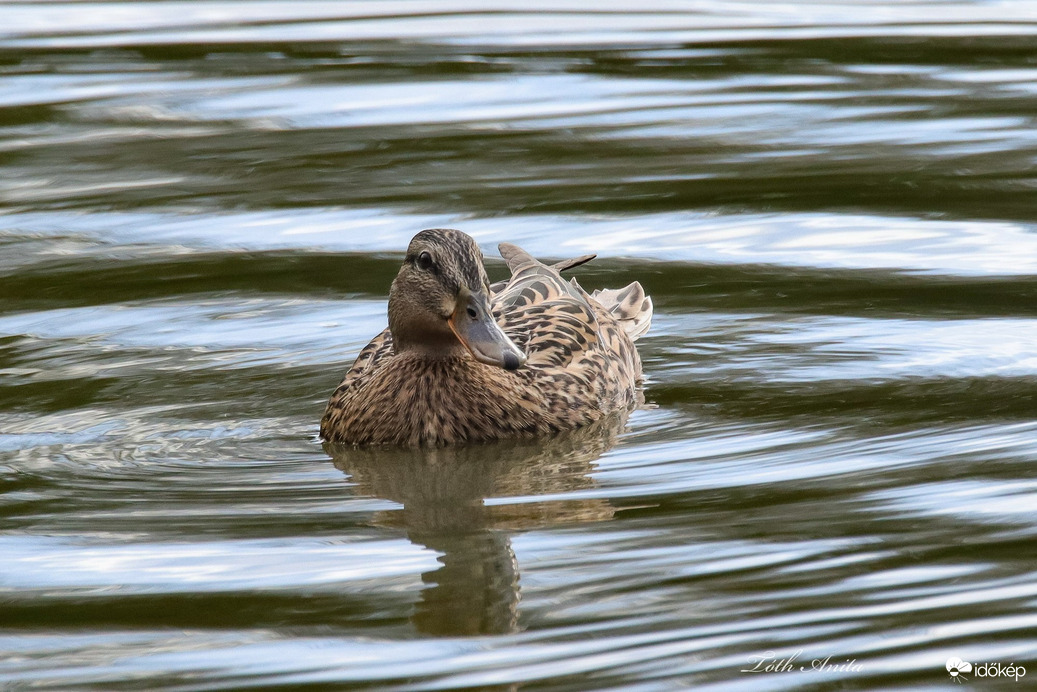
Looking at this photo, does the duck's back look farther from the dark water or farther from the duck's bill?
the duck's bill

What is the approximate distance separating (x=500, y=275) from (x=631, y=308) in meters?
1.26

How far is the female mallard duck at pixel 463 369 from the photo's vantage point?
21.5 feet

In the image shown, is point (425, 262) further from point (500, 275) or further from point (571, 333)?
→ point (500, 275)

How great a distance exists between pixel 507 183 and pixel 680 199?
1087mm

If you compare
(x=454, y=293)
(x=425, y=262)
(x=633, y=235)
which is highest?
(x=425, y=262)

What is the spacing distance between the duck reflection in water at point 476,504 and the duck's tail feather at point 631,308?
1.16m

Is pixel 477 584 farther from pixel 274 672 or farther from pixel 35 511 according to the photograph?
pixel 35 511

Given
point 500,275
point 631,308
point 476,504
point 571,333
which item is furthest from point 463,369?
point 500,275

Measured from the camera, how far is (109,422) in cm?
705

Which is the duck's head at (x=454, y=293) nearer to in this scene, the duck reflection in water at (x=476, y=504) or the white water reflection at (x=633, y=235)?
the duck reflection in water at (x=476, y=504)

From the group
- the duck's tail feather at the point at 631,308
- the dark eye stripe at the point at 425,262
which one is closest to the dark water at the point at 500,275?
the duck's tail feather at the point at 631,308

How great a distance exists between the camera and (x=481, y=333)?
651 centimetres

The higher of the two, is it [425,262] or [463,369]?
[425,262]

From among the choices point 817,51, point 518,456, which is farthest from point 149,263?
point 817,51
